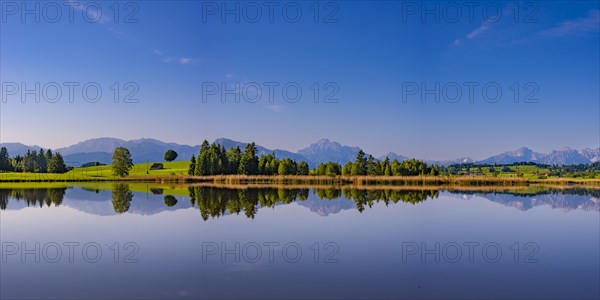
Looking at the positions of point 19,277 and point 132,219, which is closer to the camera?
point 19,277

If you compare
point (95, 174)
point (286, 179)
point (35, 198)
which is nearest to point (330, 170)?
point (286, 179)

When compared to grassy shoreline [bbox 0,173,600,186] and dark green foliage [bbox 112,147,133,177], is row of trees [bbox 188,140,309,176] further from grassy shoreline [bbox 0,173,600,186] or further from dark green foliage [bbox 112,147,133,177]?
dark green foliage [bbox 112,147,133,177]

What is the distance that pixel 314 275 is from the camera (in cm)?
1856

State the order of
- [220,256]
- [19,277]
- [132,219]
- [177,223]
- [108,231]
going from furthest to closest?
[132,219], [177,223], [108,231], [220,256], [19,277]

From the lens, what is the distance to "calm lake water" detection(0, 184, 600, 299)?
16.6 metres

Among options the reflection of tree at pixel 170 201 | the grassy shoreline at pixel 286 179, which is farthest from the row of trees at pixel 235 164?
the reflection of tree at pixel 170 201

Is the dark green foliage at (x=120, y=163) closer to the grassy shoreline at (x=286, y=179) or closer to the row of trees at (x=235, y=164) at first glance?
the grassy shoreline at (x=286, y=179)

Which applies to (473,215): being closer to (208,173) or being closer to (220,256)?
(220,256)

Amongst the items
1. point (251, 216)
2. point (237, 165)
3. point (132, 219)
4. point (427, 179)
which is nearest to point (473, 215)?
point (251, 216)

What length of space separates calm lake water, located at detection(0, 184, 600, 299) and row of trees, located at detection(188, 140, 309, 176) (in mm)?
90663

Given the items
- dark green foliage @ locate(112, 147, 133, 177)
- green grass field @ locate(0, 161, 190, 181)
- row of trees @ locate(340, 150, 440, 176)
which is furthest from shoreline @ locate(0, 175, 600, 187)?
dark green foliage @ locate(112, 147, 133, 177)

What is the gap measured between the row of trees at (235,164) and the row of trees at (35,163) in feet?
167

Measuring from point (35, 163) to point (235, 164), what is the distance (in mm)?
78221

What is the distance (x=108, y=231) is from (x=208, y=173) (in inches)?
4013
